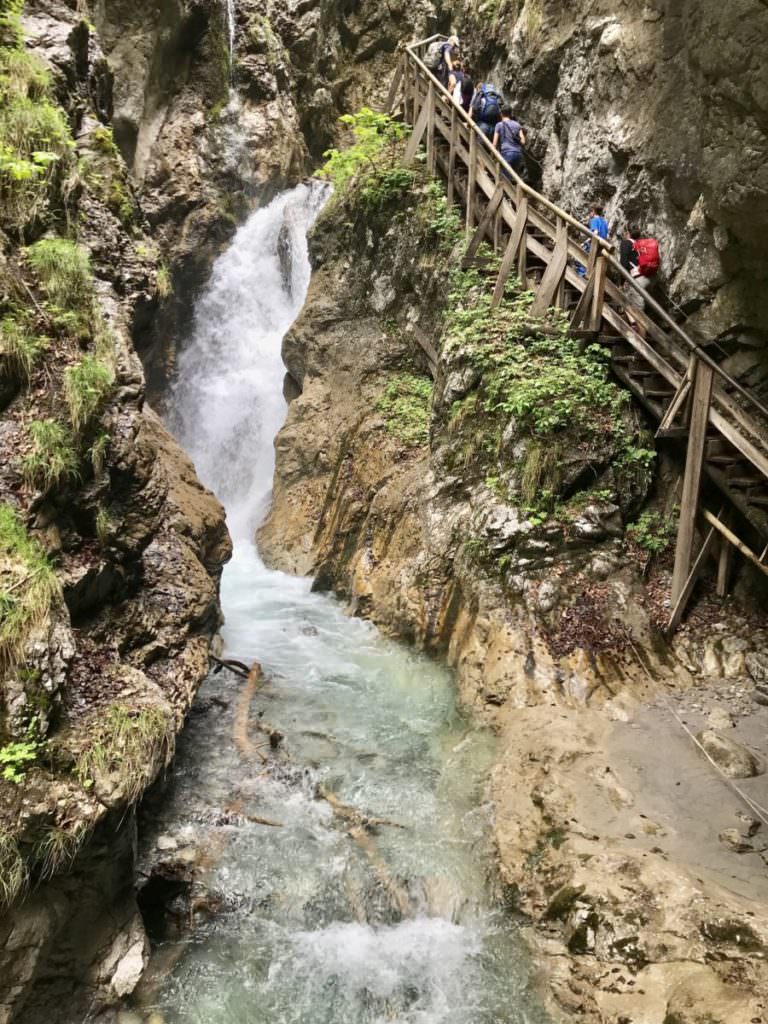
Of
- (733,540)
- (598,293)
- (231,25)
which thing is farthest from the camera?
(231,25)

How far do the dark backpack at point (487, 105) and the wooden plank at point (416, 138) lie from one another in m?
1.07

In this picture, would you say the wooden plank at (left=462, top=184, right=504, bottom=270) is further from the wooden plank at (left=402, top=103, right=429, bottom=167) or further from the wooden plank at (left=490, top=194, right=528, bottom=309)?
the wooden plank at (left=402, top=103, right=429, bottom=167)

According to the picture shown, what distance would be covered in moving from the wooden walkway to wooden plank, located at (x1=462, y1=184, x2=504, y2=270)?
0.02 meters

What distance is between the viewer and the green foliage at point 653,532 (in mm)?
7895

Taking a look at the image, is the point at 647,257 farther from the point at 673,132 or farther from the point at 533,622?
the point at 533,622

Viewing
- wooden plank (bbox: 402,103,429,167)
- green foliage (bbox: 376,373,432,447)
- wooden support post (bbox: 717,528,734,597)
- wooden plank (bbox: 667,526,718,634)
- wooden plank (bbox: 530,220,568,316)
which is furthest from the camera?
wooden plank (bbox: 402,103,429,167)

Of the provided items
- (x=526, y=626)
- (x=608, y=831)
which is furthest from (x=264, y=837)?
(x=526, y=626)

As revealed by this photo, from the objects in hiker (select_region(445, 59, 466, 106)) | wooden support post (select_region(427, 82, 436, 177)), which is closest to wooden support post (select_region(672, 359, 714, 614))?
wooden support post (select_region(427, 82, 436, 177))

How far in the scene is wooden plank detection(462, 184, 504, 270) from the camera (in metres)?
10.3

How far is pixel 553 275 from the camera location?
364 inches

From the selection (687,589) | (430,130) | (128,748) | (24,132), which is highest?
(430,130)

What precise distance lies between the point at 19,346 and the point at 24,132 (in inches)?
106

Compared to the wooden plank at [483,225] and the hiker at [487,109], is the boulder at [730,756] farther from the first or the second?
the hiker at [487,109]

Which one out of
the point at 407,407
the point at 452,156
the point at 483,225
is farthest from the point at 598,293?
the point at 452,156
